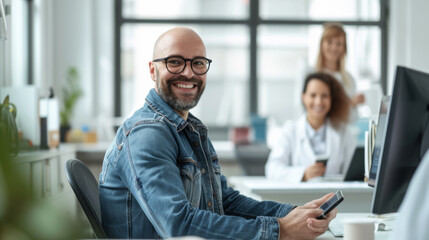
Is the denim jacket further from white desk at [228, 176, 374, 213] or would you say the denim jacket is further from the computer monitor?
white desk at [228, 176, 374, 213]

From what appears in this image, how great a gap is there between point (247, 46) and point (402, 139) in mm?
4389

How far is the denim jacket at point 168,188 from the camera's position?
1289 mm

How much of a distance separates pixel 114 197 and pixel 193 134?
0.28 meters

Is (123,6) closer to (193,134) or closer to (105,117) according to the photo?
(105,117)

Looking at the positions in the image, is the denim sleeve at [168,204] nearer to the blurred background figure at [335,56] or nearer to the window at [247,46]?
the blurred background figure at [335,56]

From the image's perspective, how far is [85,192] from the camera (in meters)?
1.45

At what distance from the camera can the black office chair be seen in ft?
4.58

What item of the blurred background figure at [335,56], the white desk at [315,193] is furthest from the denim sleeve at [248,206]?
the blurred background figure at [335,56]

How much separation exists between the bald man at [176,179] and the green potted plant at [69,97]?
10.7 feet

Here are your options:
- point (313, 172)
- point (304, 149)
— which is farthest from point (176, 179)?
point (304, 149)

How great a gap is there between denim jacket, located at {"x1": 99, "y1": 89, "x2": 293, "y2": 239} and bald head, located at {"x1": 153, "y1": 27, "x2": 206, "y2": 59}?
0.44 feet

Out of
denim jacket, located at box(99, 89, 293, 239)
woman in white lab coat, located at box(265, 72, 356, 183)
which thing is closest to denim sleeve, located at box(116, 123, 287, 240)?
denim jacket, located at box(99, 89, 293, 239)

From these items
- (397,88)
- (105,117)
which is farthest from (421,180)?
(105,117)

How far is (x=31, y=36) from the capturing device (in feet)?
14.9
